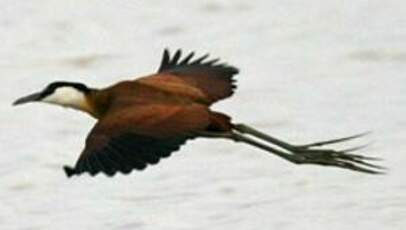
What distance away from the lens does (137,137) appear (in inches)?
296

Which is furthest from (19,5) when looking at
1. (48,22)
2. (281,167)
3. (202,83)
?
(202,83)

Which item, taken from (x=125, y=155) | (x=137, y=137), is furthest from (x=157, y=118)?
(x=125, y=155)

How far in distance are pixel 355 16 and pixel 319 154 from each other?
470 centimetres

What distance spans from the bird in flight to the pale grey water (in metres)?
1.16

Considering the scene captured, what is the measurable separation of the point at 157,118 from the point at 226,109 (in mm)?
3867

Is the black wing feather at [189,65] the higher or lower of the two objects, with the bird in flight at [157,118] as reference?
higher

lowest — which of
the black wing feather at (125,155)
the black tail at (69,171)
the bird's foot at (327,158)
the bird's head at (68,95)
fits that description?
the black tail at (69,171)

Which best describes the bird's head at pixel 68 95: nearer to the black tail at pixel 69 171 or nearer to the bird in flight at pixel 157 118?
the bird in flight at pixel 157 118

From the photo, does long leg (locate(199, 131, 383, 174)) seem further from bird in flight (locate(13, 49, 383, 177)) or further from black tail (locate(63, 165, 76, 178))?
black tail (locate(63, 165, 76, 178))

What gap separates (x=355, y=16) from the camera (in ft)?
42.6

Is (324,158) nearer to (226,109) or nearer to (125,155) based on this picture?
(125,155)

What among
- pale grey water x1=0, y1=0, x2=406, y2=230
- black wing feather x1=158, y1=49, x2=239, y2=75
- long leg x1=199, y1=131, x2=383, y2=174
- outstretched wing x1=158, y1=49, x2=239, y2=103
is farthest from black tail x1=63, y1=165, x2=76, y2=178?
pale grey water x1=0, y1=0, x2=406, y2=230

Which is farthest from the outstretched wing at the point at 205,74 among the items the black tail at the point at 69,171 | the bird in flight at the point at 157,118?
the black tail at the point at 69,171

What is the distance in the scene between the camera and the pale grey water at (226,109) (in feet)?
32.2
